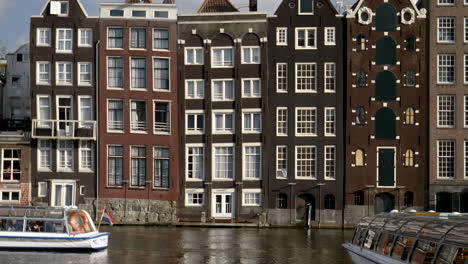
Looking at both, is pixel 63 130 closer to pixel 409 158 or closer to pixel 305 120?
pixel 305 120

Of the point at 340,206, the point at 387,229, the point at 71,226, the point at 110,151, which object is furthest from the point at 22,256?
the point at 340,206

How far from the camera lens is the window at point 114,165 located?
5666 centimetres

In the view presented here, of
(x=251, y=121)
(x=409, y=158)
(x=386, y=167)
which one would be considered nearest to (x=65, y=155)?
(x=251, y=121)

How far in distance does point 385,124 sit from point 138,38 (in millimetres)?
17464

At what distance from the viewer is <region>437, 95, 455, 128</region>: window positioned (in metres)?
54.8

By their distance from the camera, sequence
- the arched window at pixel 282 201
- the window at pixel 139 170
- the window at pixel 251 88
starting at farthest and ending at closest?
the window at pixel 139 170
the window at pixel 251 88
the arched window at pixel 282 201

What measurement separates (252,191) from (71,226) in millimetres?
19620

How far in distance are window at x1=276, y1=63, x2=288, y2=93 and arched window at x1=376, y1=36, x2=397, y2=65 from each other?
614 cm

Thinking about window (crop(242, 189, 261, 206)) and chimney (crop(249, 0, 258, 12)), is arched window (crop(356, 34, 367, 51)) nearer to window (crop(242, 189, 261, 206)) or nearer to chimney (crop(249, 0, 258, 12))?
chimney (crop(249, 0, 258, 12))

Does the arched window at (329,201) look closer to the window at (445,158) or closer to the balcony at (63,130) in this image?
the window at (445,158)

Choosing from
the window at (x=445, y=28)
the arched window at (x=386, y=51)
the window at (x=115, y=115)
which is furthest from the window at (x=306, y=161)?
the window at (x=115, y=115)

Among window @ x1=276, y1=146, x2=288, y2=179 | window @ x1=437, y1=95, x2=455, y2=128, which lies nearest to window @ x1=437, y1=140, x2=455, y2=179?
window @ x1=437, y1=95, x2=455, y2=128

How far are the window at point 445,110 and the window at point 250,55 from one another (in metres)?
12.2

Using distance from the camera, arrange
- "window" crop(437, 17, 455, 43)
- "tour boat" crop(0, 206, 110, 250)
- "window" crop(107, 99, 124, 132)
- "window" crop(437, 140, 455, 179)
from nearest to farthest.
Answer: "tour boat" crop(0, 206, 110, 250) < "window" crop(437, 140, 455, 179) < "window" crop(437, 17, 455, 43) < "window" crop(107, 99, 124, 132)
